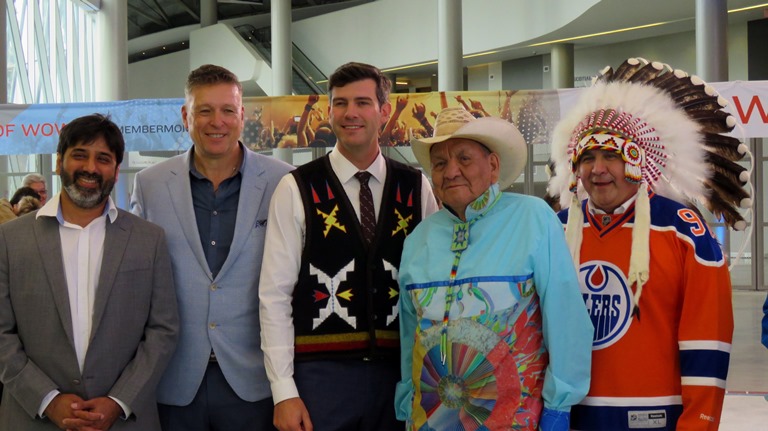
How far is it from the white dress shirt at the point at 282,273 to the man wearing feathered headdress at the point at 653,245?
77 cm

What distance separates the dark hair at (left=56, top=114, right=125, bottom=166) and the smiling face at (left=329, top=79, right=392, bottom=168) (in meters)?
0.76

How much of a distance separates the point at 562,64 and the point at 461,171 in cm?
1601

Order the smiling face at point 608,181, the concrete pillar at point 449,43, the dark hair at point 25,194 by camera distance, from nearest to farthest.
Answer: the smiling face at point 608,181
the dark hair at point 25,194
the concrete pillar at point 449,43

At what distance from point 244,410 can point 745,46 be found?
1536 centimetres

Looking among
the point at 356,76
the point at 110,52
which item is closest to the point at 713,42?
the point at 110,52

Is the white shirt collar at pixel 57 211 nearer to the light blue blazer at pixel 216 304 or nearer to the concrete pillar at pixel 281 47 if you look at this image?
the light blue blazer at pixel 216 304

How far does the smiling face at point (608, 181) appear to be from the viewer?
2674mm

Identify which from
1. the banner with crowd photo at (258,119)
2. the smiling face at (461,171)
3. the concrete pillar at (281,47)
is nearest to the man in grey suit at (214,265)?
the smiling face at (461,171)

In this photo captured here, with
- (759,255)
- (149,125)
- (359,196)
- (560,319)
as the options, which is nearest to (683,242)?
(560,319)

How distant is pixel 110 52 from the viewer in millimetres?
13375

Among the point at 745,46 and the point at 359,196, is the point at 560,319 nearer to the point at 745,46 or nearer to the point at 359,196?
the point at 359,196

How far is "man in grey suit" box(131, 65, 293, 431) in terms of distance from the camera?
2965 millimetres

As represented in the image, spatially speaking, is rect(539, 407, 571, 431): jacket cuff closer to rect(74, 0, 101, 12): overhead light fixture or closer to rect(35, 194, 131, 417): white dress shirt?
rect(35, 194, 131, 417): white dress shirt

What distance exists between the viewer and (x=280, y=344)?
9.20 ft
